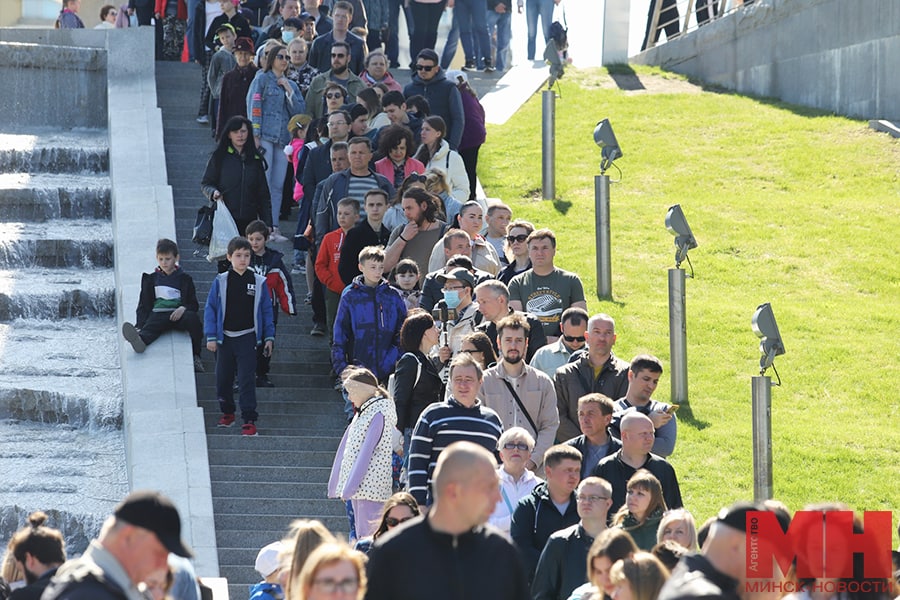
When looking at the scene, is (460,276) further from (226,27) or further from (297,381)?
(226,27)

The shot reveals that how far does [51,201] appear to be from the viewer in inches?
843

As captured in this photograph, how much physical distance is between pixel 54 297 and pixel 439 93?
4.76 meters

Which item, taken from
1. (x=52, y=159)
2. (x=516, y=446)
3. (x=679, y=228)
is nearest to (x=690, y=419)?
(x=679, y=228)

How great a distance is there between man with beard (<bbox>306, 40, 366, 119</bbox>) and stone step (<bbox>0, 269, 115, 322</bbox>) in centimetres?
306

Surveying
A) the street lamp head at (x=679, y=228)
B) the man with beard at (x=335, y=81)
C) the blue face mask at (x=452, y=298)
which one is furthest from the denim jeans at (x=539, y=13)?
the blue face mask at (x=452, y=298)

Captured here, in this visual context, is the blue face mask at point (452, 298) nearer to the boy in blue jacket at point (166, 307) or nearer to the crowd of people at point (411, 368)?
the crowd of people at point (411, 368)

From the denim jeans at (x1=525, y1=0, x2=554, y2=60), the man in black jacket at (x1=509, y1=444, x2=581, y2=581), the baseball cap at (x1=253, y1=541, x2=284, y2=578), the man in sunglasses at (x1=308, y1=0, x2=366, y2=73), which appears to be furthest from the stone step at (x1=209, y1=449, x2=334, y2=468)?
the denim jeans at (x1=525, y1=0, x2=554, y2=60)

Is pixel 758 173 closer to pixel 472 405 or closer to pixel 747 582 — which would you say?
pixel 472 405

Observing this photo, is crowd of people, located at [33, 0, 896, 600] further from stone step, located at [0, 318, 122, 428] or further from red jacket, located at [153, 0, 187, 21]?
red jacket, located at [153, 0, 187, 21]

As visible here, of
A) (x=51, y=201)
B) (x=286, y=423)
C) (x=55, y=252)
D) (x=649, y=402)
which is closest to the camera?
(x=649, y=402)

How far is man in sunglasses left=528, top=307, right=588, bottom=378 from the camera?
481 inches

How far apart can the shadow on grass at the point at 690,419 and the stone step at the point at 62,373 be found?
5.35 meters

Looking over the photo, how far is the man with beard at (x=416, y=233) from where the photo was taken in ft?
48.2

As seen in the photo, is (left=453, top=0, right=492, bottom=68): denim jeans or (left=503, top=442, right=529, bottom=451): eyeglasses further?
(left=453, top=0, right=492, bottom=68): denim jeans
